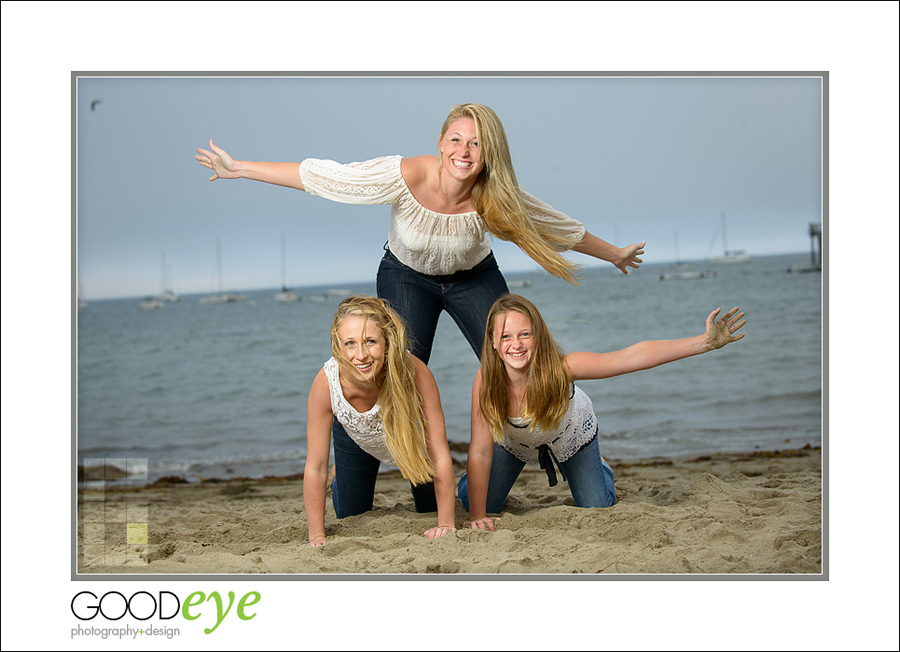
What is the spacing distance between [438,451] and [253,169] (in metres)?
1.21

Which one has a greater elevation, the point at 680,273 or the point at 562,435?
the point at 680,273

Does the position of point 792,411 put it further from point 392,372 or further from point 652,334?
point 392,372

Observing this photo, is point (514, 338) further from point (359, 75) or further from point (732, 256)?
point (732, 256)

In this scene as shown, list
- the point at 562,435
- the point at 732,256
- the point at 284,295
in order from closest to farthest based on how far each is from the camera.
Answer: the point at 562,435 < the point at 732,256 < the point at 284,295

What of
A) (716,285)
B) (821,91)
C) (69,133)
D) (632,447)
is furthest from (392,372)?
(716,285)

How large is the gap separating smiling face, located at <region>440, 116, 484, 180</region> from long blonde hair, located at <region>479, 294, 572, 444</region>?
1.57 ft

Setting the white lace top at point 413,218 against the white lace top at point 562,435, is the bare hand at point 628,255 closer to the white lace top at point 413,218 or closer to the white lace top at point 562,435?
the white lace top at point 413,218

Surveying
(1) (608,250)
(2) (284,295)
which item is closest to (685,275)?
(2) (284,295)

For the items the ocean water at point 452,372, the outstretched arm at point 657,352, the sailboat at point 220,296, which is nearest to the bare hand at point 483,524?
the outstretched arm at point 657,352

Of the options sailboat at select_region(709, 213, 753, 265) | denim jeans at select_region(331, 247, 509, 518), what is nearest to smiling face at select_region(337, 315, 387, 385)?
denim jeans at select_region(331, 247, 509, 518)

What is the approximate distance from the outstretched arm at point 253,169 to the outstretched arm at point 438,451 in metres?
0.81

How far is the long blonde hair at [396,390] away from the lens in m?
2.90

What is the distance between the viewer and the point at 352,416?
3.02 metres

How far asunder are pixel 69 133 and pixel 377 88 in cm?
123
